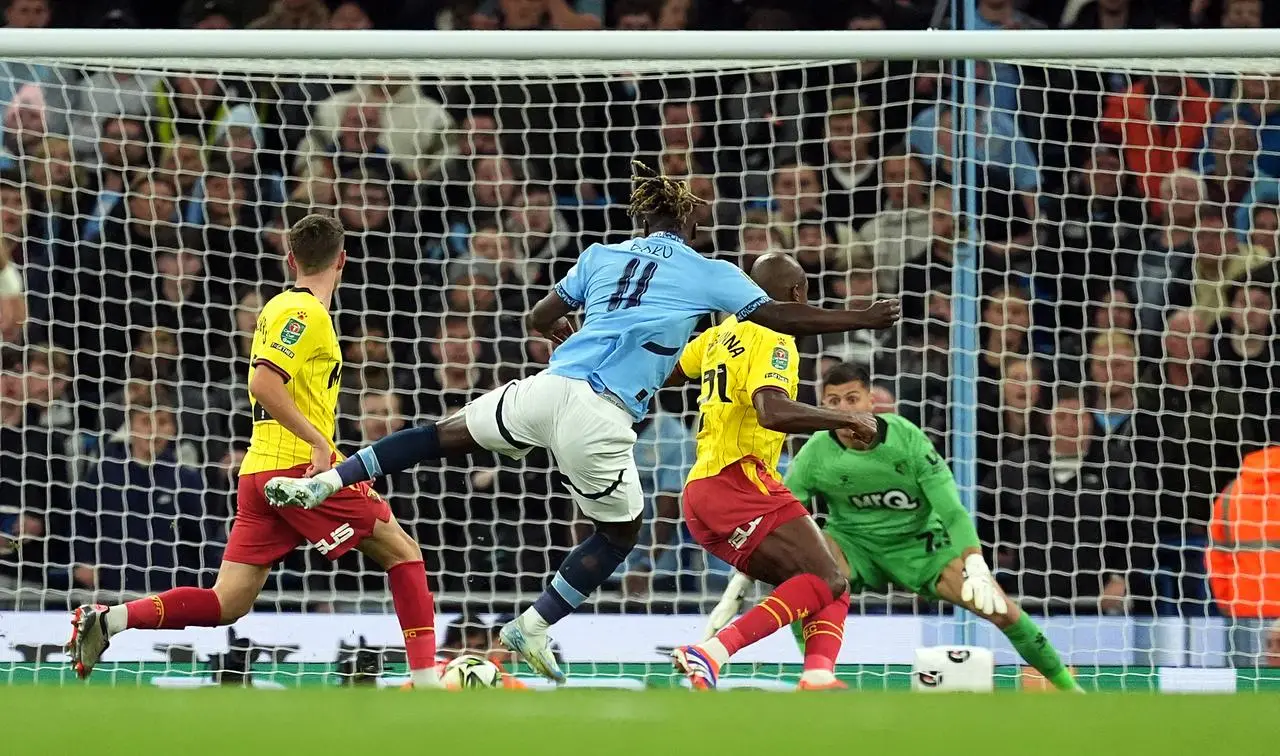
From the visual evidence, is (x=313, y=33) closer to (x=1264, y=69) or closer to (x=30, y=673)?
(x=30, y=673)

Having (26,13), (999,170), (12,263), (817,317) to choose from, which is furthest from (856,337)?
(26,13)

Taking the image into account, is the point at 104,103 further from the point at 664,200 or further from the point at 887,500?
the point at 887,500

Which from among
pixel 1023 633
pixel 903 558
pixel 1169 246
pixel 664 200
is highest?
pixel 1169 246

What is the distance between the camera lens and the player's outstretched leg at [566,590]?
5.77 metres

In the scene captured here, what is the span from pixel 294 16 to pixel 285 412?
15.5ft

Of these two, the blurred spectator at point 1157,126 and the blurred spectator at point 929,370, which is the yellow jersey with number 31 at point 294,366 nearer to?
the blurred spectator at point 929,370

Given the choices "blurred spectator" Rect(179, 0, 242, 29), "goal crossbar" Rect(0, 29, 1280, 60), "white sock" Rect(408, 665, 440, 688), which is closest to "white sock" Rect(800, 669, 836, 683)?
"white sock" Rect(408, 665, 440, 688)

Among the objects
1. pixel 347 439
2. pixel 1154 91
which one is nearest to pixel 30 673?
pixel 347 439

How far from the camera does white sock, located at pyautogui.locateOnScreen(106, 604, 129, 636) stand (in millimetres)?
5996

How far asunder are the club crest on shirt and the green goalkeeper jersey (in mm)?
2388

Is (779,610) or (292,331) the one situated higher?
(292,331)

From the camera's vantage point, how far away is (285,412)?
5.84 meters

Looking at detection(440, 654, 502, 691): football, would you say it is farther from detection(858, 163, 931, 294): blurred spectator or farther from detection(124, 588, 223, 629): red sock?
detection(858, 163, 931, 294): blurred spectator

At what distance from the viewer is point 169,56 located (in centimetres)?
680
